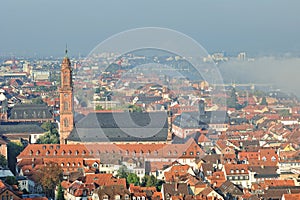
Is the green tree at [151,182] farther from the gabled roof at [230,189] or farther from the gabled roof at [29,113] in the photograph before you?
the gabled roof at [29,113]

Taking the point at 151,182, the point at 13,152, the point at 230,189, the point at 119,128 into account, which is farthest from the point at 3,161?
the point at 230,189

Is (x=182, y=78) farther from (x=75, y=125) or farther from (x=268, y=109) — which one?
(x=75, y=125)

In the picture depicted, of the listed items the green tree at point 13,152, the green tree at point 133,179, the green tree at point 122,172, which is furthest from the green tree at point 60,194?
the green tree at point 13,152

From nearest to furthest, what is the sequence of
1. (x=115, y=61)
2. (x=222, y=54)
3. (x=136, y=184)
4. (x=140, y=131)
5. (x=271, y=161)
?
(x=136, y=184)
(x=271, y=161)
(x=140, y=131)
(x=115, y=61)
(x=222, y=54)

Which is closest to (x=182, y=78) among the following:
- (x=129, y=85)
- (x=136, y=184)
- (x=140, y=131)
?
(x=129, y=85)

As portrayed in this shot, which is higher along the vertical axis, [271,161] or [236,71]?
[236,71]

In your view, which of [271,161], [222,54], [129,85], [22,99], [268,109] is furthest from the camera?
[222,54]

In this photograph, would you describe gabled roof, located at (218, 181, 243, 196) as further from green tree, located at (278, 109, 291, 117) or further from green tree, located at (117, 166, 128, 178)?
green tree, located at (278, 109, 291, 117)

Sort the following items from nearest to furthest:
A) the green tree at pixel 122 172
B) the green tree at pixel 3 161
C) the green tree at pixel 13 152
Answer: the green tree at pixel 122 172 < the green tree at pixel 3 161 < the green tree at pixel 13 152

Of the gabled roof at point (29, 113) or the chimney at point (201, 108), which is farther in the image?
the chimney at point (201, 108)
